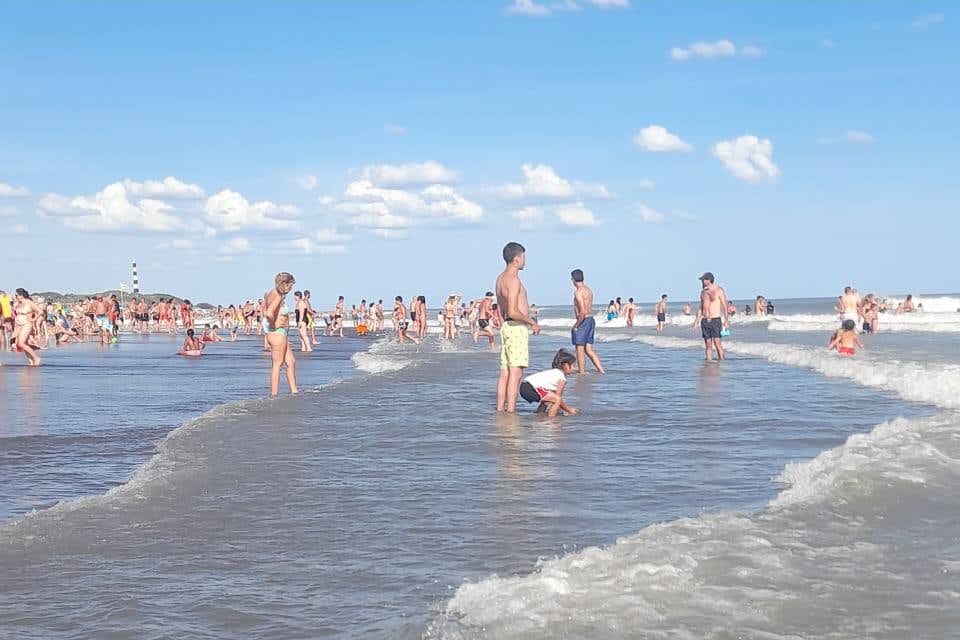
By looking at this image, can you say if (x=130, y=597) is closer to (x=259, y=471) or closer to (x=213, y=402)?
(x=259, y=471)

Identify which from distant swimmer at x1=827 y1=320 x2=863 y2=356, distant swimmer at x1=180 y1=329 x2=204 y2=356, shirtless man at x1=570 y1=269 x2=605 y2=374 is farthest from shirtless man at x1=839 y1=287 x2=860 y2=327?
distant swimmer at x1=180 y1=329 x2=204 y2=356

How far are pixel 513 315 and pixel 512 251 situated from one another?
703mm

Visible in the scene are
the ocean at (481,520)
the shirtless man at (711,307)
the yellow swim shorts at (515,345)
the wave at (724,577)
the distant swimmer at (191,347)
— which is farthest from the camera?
the distant swimmer at (191,347)

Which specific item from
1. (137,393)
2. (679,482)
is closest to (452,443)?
(679,482)

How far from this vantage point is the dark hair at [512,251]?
10.1 metres

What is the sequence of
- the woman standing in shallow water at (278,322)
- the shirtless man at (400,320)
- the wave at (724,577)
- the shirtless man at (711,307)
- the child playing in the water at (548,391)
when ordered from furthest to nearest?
the shirtless man at (400,320), the shirtless man at (711,307), the woman standing in shallow water at (278,322), the child playing in the water at (548,391), the wave at (724,577)

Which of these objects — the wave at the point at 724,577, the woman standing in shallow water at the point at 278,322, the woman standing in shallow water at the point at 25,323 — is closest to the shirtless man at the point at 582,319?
the woman standing in shallow water at the point at 278,322

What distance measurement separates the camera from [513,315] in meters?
10.2

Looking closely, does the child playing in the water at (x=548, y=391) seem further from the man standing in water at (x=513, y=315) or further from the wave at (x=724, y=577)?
the wave at (x=724, y=577)

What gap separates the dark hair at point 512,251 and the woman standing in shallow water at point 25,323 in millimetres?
13221

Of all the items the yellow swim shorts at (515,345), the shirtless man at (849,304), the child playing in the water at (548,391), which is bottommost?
the child playing in the water at (548,391)

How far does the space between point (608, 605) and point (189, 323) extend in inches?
1657

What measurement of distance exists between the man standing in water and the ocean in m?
0.55

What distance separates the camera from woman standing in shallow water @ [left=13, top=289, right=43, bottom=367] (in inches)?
762
